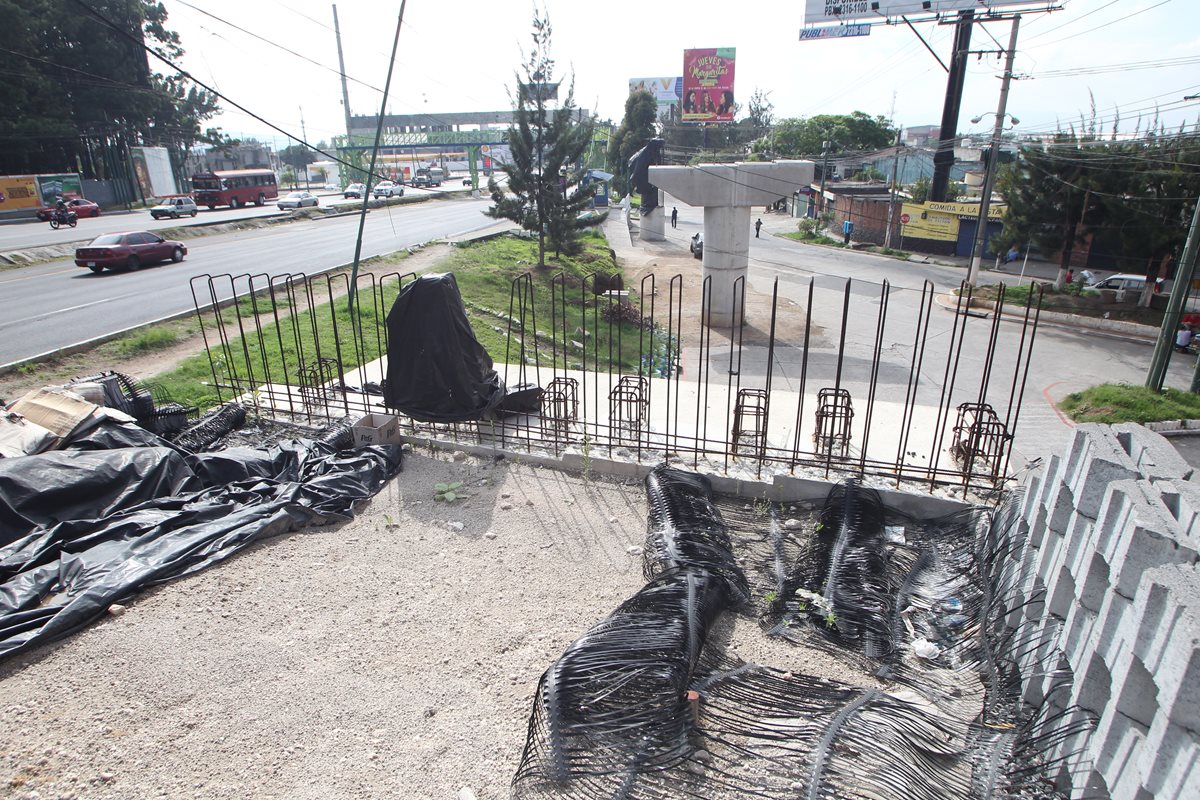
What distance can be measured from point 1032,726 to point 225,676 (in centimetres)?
498

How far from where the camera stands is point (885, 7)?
35500mm

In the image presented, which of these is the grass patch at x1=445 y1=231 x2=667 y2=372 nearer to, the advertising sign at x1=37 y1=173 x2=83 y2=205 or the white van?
the white van

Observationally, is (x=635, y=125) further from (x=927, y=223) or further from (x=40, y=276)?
(x=40, y=276)

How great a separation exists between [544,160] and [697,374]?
13.0 m

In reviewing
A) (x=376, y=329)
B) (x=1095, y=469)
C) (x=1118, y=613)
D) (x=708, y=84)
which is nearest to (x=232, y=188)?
(x=376, y=329)

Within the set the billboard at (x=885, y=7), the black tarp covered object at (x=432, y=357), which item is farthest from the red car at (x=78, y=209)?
the billboard at (x=885, y=7)

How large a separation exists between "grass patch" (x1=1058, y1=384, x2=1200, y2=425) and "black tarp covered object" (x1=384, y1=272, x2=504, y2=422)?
10994mm

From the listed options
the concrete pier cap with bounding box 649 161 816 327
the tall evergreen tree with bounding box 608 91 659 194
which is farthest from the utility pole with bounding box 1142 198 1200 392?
the tall evergreen tree with bounding box 608 91 659 194

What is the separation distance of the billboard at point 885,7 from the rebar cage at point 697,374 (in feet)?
58.2

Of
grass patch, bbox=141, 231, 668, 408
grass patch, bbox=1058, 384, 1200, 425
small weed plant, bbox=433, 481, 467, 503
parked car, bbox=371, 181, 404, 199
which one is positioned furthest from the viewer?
parked car, bbox=371, 181, 404, 199

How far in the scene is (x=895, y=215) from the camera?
119ft

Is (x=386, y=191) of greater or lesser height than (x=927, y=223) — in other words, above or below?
above

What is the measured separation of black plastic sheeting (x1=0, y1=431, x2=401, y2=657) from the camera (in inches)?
205

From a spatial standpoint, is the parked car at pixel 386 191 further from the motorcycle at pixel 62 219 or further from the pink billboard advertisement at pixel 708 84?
the pink billboard advertisement at pixel 708 84
